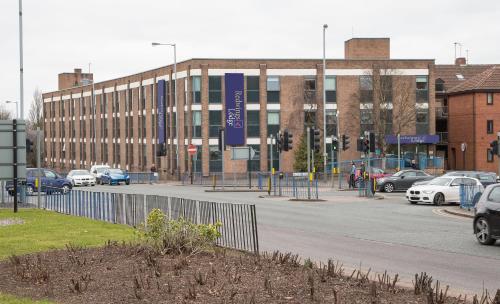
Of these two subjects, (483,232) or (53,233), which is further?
(53,233)

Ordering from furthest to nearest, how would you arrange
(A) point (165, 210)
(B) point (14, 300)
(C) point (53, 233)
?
(C) point (53, 233), (A) point (165, 210), (B) point (14, 300)

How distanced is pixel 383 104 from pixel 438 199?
3402cm

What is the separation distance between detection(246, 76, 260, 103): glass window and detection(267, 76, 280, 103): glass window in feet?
3.06

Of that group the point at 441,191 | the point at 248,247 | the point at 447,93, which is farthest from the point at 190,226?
the point at 447,93

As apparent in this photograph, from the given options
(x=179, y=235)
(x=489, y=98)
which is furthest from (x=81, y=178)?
(x=179, y=235)

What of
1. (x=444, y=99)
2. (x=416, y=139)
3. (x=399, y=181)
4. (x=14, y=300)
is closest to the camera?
(x=14, y=300)

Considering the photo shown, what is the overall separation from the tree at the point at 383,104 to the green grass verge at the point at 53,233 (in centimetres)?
4545

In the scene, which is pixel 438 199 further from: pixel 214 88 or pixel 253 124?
pixel 214 88

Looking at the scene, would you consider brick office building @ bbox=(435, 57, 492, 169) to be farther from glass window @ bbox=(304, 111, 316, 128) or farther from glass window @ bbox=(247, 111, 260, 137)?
glass window @ bbox=(247, 111, 260, 137)

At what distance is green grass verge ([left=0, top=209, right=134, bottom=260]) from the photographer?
1510 centimetres

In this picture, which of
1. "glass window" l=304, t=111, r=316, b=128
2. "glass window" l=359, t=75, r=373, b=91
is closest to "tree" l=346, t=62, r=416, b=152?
"glass window" l=359, t=75, r=373, b=91

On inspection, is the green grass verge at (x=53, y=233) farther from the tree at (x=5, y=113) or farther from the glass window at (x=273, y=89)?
the tree at (x=5, y=113)

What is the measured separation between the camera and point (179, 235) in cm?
1245

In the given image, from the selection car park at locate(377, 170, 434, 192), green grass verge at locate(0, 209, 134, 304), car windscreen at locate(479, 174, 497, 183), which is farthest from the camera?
car park at locate(377, 170, 434, 192)
